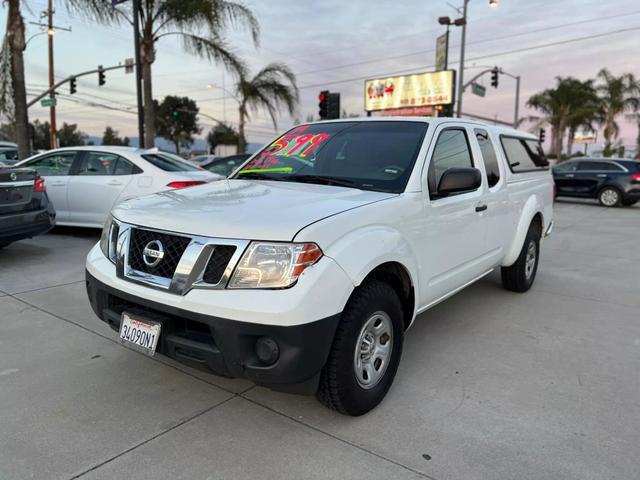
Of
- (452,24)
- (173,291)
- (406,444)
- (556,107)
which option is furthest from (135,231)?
(556,107)

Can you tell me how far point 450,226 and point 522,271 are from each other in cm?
209

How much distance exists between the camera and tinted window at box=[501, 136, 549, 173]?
495 centimetres

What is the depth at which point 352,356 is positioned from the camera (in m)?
2.56

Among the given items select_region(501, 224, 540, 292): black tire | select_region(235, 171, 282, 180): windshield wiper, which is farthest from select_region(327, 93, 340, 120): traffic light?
select_region(235, 171, 282, 180): windshield wiper

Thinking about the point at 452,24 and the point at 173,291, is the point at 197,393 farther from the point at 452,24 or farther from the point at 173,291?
the point at 452,24

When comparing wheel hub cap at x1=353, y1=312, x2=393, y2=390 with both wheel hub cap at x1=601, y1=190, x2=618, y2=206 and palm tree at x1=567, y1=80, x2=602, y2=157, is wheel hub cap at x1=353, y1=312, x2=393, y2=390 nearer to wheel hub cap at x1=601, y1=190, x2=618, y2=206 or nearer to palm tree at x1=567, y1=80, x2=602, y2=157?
wheel hub cap at x1=601, y1=190, x2=618, y2=206

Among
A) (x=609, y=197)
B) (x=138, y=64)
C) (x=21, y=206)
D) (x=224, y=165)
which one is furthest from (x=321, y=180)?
(x=609, y=197)

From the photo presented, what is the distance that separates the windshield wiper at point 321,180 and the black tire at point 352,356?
82cm

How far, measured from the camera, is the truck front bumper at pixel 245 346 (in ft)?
7.55

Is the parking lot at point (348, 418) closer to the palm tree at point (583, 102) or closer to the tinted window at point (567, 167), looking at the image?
the tinted window at point (567, 167)

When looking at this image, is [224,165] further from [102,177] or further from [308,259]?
[308,259]

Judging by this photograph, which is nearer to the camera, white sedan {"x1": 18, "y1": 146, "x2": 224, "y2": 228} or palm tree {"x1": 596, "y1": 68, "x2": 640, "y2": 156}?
white sedan {"x1": 18, "y1": 146, "x2": 224, "y2": 228}

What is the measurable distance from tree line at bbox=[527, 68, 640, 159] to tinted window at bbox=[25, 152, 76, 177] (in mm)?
38632

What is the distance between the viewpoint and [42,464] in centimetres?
235
